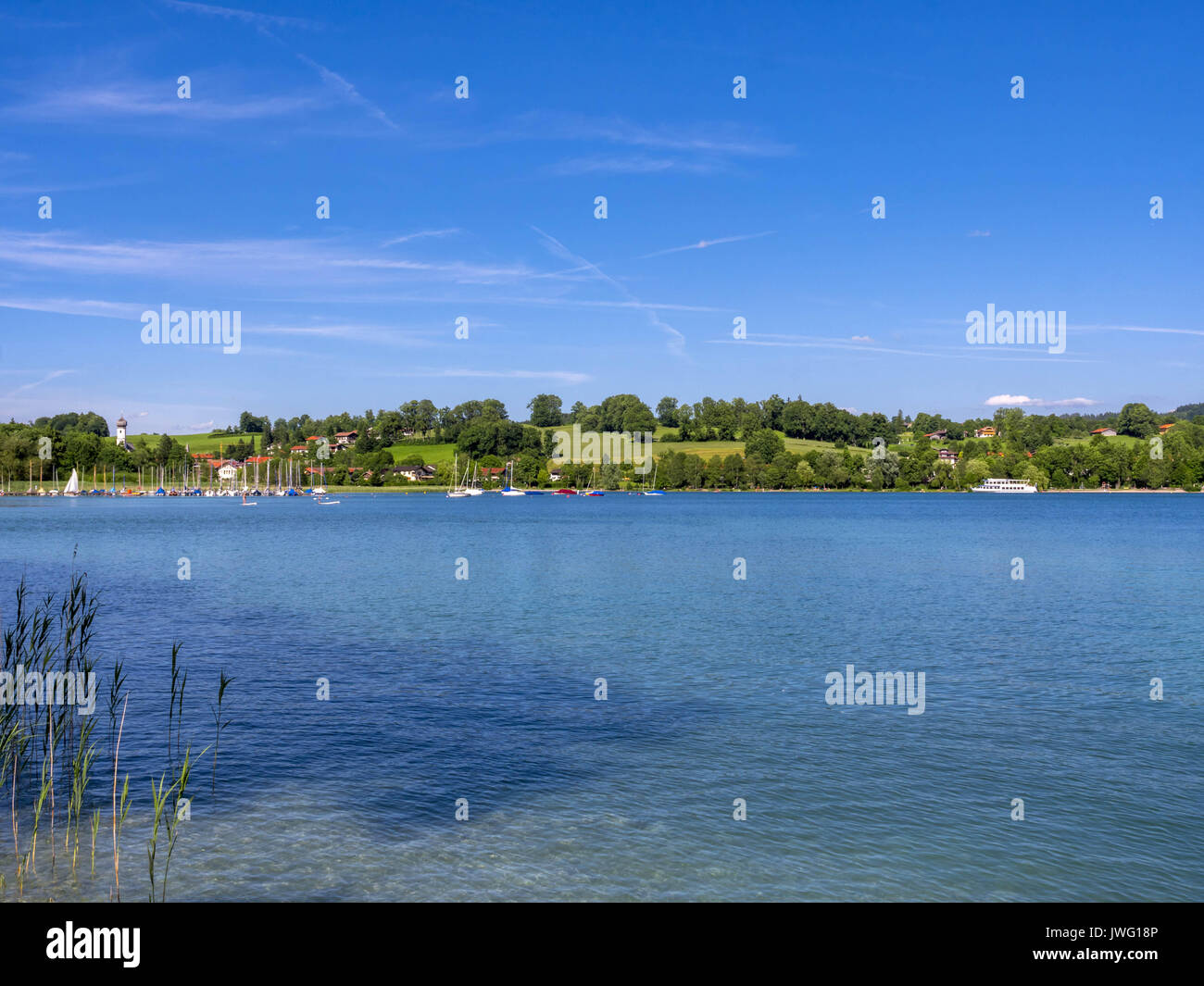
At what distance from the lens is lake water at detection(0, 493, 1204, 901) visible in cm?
1340

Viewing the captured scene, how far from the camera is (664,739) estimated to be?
67.5ft

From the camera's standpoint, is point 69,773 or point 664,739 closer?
point 69,773

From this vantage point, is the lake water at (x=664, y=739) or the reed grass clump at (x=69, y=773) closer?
the reed grass clump at (x=69, y=773)

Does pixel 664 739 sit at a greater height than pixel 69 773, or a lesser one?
lesser

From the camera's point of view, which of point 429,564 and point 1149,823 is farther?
point 429,564

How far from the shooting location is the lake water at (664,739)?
44.0 ft

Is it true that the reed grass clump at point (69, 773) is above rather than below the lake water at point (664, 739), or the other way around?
above

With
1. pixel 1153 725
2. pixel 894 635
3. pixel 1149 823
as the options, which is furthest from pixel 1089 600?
pixel 1149 823

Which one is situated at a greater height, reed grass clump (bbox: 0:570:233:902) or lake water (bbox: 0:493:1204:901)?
reed grass clump (bbox: 0:570:233:902)

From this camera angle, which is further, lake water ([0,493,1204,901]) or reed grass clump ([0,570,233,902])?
lake water ([0,493,1204,901])
